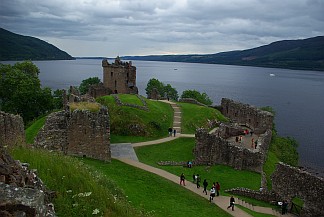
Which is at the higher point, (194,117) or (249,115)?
(249,115)

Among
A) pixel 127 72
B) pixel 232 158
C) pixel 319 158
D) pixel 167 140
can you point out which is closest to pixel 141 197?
pixel 232 158

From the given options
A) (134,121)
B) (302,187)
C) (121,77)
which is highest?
(121,77)

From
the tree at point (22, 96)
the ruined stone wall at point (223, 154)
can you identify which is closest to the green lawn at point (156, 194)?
the ruined stone wall at point (223, 154)

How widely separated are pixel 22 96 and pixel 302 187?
43085 millimetres

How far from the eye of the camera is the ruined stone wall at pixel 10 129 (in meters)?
21.3

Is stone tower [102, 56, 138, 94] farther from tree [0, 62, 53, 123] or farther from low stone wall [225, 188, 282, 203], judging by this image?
low stone wall [225, 188, 282, 203]

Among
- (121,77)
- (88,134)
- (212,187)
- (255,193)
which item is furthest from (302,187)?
(121,77)

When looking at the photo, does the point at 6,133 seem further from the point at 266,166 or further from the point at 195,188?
the point at 266,166

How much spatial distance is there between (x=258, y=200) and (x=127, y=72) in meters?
43.3

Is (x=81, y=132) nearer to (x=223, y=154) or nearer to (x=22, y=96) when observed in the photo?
(x=223, y=154)

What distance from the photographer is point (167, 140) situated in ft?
129

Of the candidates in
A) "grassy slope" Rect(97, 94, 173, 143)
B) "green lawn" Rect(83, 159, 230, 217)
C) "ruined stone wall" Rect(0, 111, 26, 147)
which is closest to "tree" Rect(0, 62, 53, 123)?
"grassy slope" Rect(97, 94, 173, 143)

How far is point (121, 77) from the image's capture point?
6594cm

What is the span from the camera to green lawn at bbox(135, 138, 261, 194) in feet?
96.9
